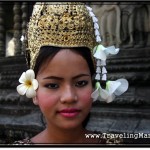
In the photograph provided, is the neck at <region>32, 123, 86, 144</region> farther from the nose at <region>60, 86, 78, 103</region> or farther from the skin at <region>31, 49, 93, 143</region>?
the nose at <region>60, 86, 78, 103</region>

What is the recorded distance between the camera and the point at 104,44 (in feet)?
7.16

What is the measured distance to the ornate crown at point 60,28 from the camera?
1.83 m

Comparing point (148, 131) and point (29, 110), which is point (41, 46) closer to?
point (29, 110)

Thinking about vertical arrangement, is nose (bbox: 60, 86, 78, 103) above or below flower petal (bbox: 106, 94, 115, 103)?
above

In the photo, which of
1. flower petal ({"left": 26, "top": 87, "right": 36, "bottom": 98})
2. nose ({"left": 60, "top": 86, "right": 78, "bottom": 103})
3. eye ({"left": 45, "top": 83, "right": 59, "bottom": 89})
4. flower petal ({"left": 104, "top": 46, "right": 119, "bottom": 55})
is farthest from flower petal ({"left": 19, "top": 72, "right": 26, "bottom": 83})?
flower petal ({"left": 104, "top": 46, "right": 119, "bottom": 55})

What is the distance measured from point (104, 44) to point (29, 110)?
2.37 feet

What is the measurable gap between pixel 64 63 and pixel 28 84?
0.29m

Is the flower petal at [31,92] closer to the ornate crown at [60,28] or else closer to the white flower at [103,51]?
the ornate crown at [60,28]

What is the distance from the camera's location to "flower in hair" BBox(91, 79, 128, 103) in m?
1.98

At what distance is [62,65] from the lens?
6.17ft

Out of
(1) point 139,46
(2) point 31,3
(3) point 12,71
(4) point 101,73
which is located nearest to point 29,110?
(3) point 12,71

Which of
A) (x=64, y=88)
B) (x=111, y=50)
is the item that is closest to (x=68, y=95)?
(x=64, y=88)

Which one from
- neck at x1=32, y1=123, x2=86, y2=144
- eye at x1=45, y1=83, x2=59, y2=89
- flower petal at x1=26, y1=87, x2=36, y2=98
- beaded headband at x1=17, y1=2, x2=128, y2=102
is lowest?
neck at x1=32, y1=123, x2=86, y2=144

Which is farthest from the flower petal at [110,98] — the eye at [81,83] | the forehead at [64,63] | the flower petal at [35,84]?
the flower petal at [35,84]
